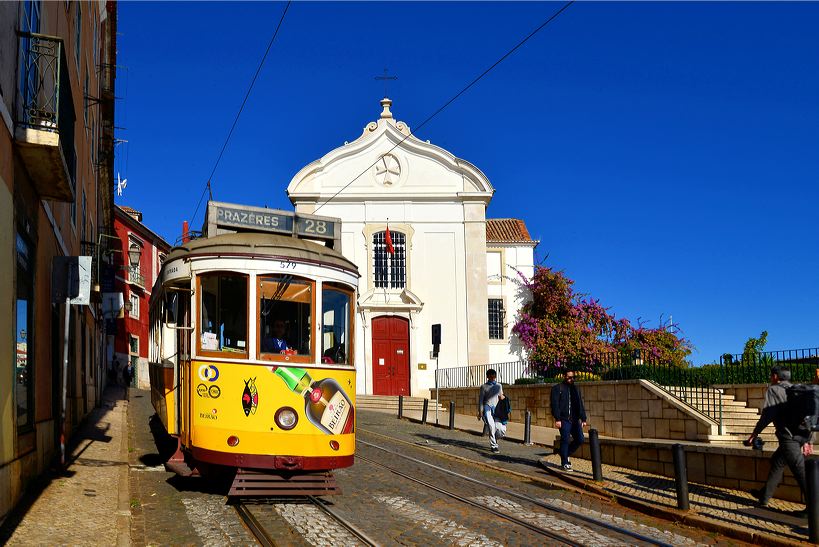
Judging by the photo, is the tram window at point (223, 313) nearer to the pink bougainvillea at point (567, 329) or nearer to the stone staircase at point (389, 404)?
the stone staircase at point (389, 404)

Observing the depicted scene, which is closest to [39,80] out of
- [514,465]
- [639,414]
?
[514,465]

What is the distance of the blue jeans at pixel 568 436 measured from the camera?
13.5m

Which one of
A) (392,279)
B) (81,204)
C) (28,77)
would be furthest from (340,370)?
(392,279)

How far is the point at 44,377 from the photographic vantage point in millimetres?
11000

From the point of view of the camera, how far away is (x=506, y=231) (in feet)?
127

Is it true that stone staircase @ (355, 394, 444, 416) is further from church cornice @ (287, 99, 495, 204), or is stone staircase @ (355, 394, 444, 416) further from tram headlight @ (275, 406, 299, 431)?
tram headlight @ (275, 406, 299, 431)

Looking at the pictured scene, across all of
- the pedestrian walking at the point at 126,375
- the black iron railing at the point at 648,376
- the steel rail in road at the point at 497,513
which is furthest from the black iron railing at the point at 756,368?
the pedestrian walking at the point at 126,375

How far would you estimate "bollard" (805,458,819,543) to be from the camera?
26.0 ft

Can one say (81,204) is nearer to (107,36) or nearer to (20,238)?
(20,238)

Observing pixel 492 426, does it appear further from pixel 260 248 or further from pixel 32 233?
pixel 32 233

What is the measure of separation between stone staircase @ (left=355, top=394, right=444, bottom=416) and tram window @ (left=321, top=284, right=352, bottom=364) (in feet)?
58.8

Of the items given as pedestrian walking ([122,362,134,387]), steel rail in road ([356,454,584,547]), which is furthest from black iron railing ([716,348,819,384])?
pedestrian walking ([122,362,134,387])

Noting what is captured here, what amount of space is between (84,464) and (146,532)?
4.53m

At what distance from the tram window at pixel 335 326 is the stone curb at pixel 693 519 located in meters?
4.09
